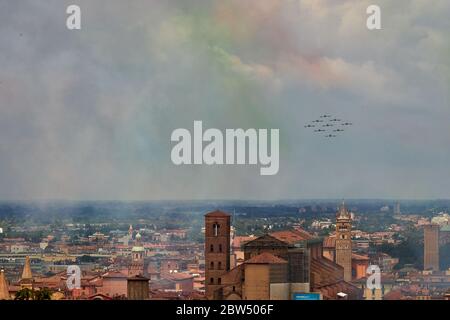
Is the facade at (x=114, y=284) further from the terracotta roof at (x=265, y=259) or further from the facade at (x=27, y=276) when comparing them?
the terracotta roof at (x=265, y=259)

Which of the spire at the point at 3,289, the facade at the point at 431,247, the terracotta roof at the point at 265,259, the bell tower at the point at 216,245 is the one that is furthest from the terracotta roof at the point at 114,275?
the facade at the point at 431,247

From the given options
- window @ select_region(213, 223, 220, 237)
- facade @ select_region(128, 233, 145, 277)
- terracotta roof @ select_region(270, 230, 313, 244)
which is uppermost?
window @ select_region(213, 223, 220, 237)

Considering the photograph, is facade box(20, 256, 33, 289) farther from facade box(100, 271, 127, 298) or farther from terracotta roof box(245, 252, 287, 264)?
terracotta roof box(245, 252, 287, 264)

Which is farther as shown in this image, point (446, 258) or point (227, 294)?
point (446, 258)

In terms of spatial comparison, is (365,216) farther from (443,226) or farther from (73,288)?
(73,288)

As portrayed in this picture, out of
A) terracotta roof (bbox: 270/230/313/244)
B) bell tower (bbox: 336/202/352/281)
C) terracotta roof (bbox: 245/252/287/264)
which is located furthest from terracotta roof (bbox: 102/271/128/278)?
bell tower (bbox: 336/202/352/281)
